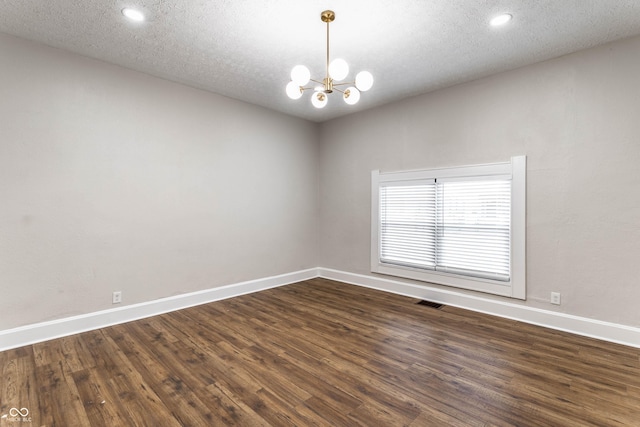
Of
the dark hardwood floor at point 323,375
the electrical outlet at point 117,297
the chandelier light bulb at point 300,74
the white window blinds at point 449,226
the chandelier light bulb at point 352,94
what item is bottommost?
the dark hardwood floor at point 323,375

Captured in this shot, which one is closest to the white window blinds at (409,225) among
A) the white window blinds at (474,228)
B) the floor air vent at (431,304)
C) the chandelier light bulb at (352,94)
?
the white window blinds at (474,228)

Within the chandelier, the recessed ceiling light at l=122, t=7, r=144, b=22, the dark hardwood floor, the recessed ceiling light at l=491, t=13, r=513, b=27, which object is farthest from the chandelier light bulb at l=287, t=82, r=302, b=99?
the dark hardwood floor

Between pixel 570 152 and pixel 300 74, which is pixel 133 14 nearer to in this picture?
pixel 300 74

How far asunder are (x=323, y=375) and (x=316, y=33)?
296cm

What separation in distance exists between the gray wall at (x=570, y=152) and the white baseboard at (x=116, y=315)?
325 cm

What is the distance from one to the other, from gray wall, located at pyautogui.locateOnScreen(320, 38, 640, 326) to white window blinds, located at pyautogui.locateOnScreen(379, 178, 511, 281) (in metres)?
0.29

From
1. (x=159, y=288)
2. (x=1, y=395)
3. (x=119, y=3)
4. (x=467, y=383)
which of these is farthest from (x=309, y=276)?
(x=119, y=3)

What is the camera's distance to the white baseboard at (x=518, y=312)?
2.91 metres

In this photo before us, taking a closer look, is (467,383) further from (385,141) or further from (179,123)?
(179,123)

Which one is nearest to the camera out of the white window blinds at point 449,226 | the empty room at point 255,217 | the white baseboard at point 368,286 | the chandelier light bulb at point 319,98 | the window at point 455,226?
the empty room at point 255,217

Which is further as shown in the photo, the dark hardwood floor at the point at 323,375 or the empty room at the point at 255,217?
the empty room at the point at 255,217

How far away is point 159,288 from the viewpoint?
3.77 meters

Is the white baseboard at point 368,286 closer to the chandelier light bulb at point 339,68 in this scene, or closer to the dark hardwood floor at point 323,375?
the dark hardwood floor at point 323,375

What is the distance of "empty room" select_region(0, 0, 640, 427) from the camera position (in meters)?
2.20
